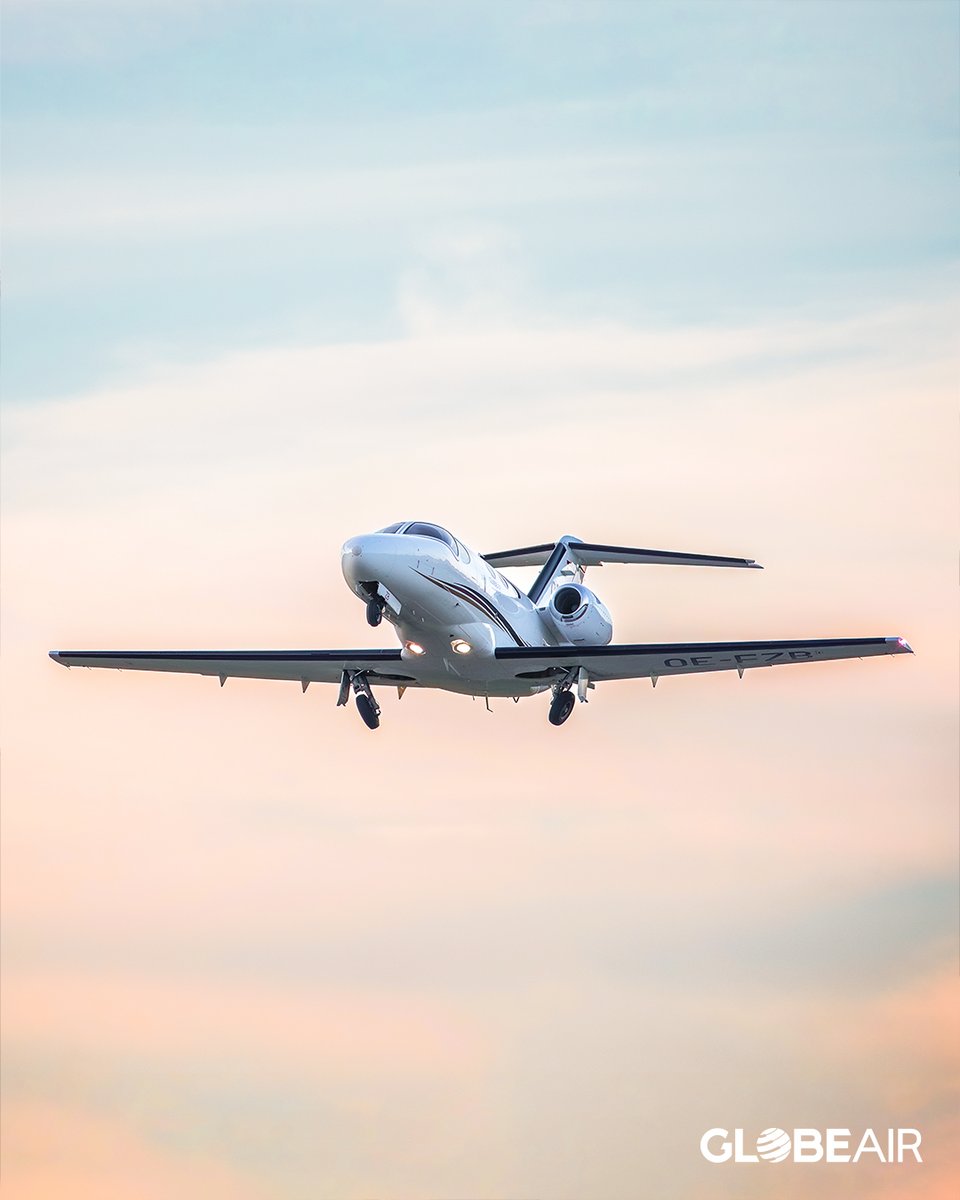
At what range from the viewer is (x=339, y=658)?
3894cm

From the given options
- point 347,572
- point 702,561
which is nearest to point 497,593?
point 347,572

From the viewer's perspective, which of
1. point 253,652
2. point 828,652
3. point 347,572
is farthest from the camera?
point 253,652

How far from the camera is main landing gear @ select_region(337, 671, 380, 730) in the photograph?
38.5 m

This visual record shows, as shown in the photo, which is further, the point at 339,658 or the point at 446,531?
the point at 339,658

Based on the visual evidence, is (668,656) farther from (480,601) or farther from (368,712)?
(368,712)

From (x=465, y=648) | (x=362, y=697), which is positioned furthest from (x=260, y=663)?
(x=465, y=648)

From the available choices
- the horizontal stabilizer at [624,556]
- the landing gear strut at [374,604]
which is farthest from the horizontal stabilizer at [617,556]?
the landing gear strut at [374,604]

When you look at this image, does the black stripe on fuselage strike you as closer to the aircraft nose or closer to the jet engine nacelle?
the aircraft nose

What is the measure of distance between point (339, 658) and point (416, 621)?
387 cm

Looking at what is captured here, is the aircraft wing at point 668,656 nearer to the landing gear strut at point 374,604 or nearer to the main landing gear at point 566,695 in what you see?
the main landing gear at point 566,695

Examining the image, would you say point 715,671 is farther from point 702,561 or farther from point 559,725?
point 702,561

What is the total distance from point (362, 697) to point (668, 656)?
656 cm

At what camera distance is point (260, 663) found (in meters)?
40.1

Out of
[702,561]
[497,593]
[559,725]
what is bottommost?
[559,725]
